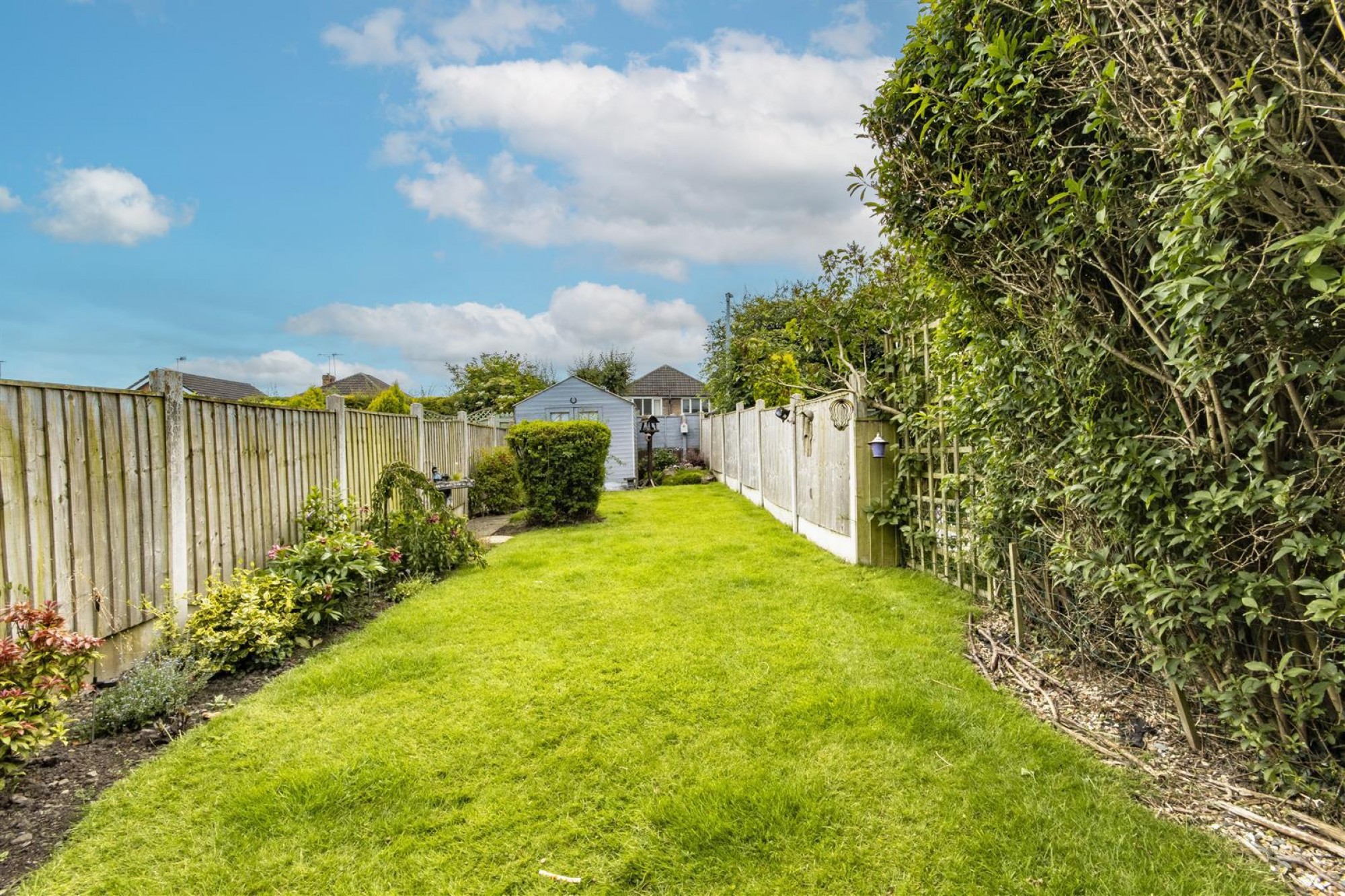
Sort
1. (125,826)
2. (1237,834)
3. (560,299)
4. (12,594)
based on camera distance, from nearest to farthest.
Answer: (1237,834)
(125,826)
(12,594)
(560,299)

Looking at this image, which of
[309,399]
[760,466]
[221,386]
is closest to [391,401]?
[309,399]

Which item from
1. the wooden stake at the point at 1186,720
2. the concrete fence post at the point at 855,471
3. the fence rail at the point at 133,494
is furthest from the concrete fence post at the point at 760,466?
the wooden stake at the point at 1186,720

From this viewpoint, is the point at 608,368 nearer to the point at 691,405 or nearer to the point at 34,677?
the point at 691,405

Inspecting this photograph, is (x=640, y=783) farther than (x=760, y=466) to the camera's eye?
No

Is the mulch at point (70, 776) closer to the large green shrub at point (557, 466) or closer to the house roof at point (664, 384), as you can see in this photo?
the large green shrub at point (557, 466)

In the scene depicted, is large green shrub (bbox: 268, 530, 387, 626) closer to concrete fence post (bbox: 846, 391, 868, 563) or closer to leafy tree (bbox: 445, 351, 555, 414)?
concrete fence post (bbox: 846, 391, 868, 563)

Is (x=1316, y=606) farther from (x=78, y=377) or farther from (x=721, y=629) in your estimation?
(x=78, y=377)

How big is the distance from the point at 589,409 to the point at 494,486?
33.4ft

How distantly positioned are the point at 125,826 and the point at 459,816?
1.26 metres

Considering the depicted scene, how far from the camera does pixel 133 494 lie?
3344mm

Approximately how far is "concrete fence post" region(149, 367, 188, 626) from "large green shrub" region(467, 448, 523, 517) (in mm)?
7094

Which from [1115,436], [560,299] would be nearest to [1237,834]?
[1115,436]

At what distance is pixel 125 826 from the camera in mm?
2111

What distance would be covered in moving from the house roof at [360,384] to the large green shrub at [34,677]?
32.4 metres
